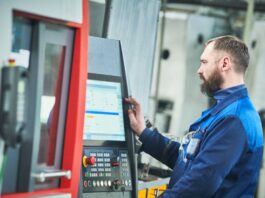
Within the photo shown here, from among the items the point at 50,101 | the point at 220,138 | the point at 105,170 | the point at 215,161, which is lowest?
the point at 105,170

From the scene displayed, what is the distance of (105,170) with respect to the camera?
236 centimetres

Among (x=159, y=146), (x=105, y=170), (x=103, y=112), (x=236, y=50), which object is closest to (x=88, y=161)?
(x=105, y=170)

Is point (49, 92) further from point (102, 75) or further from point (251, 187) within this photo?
point (251, 187)

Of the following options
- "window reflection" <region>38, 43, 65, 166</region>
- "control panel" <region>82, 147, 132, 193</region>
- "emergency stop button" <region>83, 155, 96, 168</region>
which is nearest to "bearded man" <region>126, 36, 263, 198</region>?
"control panel" <region>82, 147, 132, 193</region>

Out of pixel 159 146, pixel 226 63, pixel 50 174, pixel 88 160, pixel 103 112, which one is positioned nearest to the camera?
pixel 50 174

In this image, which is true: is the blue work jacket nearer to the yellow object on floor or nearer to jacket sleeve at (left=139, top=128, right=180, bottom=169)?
jacket sleeve at (left=139, top=128, right=180, bottom=169)

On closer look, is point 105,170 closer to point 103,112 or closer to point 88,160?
point 88,160

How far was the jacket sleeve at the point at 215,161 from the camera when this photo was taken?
2.29 meters

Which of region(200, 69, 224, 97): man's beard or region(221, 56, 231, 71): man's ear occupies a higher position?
region(221, 56, 231, 71): man's ear

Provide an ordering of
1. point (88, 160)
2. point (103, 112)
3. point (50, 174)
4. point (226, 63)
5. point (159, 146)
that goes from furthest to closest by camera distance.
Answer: point (159, 146) < point (226, 63) < point (103, 112) < point (88, 160) < point (50, 174)

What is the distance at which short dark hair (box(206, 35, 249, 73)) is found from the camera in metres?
2.53

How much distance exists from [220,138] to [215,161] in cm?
11

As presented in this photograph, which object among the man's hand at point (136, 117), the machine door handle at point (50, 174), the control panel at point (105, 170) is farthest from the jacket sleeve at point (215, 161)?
the machine door handle at point (50, 174)

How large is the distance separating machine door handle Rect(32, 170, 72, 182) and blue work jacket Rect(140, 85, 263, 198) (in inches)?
24.7
